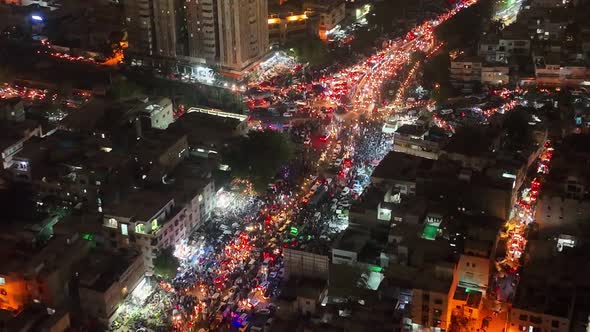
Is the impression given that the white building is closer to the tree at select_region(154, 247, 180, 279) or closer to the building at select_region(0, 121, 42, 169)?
the tree at select_region(154, 247, 180, 279)

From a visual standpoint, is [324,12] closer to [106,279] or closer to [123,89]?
[123,89]

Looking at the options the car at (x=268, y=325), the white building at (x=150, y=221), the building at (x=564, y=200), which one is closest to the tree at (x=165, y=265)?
the white building at (x=150, y=221)

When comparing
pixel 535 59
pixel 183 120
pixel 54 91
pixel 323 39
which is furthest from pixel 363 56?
pixel 54 91

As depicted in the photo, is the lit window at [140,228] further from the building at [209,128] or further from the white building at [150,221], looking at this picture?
the building at [209,128]

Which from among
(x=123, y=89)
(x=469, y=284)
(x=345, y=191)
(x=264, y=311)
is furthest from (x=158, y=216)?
(x=123, y=89)

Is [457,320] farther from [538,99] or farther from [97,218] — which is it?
[538,99]

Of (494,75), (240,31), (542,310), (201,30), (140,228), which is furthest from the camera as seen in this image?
(201,30)

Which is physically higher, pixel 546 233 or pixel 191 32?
pixel 191 32
